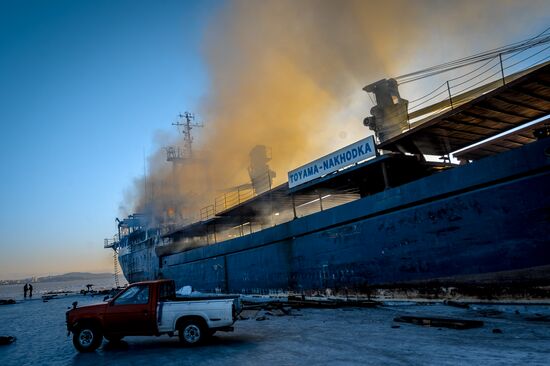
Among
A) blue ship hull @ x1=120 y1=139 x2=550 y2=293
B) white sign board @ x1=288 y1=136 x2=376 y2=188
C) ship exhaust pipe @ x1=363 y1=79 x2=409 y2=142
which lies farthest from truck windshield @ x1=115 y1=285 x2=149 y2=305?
ship exhaust pipe @ x1=363 y1=79 x2=409 y2=142

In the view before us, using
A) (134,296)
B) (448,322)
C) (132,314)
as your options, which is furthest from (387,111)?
(132,314)

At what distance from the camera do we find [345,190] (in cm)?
2236

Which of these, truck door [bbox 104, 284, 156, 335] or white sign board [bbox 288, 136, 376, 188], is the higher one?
white sign board [bbox 288, 136, 376, 188]

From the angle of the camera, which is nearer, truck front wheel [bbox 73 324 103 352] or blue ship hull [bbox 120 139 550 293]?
truck front wheel [bbox 73 324 103 352]

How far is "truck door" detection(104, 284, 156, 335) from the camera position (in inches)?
356

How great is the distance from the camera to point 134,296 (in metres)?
9.46

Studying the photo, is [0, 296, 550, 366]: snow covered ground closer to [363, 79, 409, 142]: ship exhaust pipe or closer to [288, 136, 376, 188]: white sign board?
[288, 136, 376, 188]: white sign board

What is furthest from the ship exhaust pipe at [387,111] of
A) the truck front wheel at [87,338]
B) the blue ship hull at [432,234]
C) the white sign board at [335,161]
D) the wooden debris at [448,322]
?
the truck front wheel at [87,338]

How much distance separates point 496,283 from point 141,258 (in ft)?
136

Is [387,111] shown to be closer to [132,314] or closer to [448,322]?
[448,322]

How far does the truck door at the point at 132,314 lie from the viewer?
9.03 m

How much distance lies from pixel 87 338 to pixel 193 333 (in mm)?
2832

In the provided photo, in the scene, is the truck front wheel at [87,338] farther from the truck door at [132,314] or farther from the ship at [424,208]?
the ship at [424,208]

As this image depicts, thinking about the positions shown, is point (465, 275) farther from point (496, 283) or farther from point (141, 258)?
point (141, 258)
